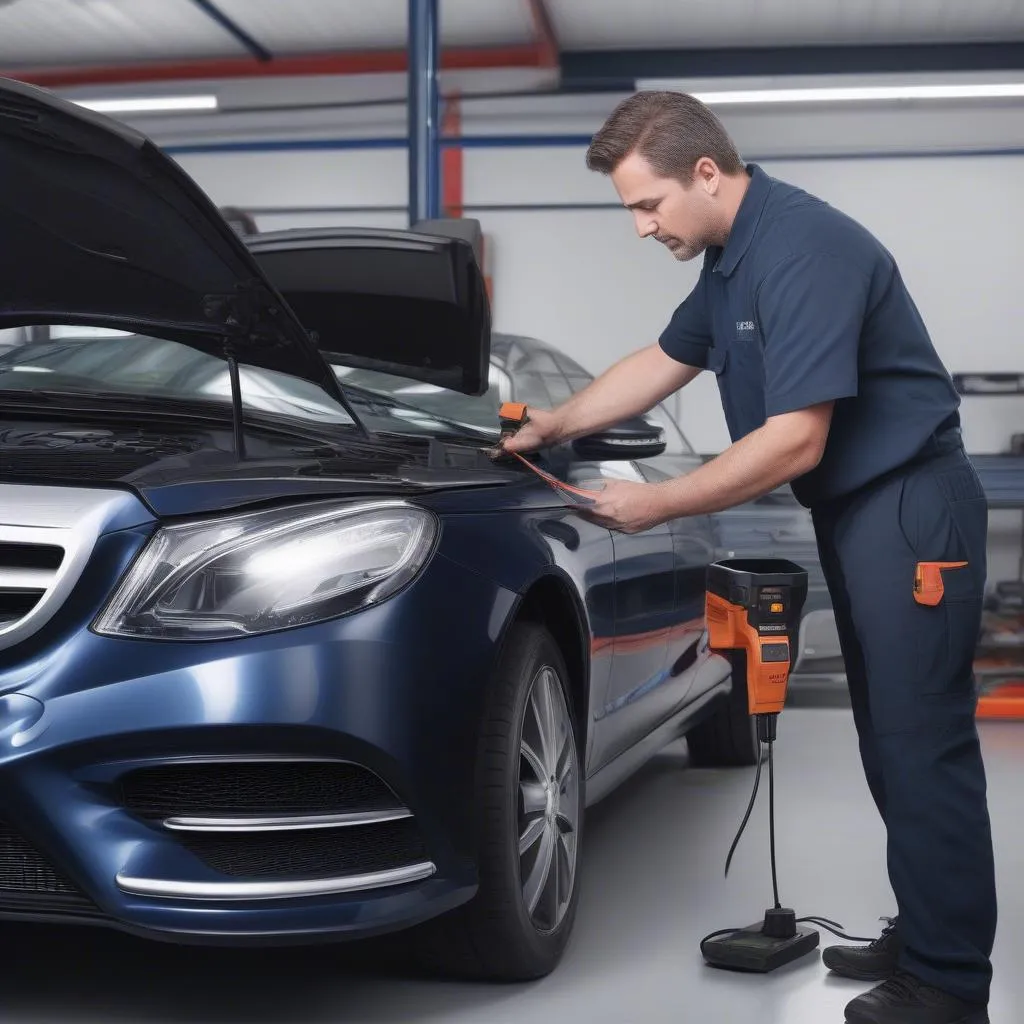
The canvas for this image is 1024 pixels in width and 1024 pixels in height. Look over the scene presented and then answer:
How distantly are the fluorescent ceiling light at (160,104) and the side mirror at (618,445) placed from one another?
819cm

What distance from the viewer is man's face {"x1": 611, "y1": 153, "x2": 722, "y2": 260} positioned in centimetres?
240

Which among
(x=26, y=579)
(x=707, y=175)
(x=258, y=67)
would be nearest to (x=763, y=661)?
(x=707, y=175)

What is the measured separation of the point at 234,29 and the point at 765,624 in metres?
8.71

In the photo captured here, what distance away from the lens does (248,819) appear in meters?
1.92

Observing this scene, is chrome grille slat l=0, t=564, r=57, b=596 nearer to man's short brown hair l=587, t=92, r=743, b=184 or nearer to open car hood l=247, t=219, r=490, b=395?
open car hood l=247, t=219, r=490, b=395

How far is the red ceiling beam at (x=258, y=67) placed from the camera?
1042cm

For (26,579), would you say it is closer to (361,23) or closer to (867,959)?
(867,959)

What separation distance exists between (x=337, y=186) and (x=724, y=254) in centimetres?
905

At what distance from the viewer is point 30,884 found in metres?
1.92

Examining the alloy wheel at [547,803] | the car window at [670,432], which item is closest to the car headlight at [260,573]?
the alloy wheel at [547,803]

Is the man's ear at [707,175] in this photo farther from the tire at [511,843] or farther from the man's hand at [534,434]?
the tire at [511,843]

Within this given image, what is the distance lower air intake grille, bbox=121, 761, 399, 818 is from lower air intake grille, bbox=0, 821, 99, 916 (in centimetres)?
14

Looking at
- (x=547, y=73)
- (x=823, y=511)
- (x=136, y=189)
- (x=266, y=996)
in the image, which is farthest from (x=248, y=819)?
(x=547, y=73)

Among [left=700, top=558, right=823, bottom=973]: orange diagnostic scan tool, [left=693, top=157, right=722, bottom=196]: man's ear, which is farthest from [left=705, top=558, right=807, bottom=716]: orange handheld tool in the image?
[left=693, top=157, right=722, bottom=196]: man's ear
